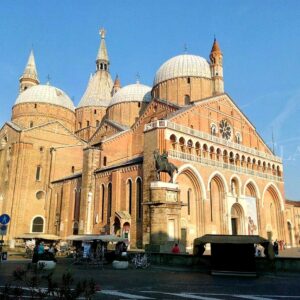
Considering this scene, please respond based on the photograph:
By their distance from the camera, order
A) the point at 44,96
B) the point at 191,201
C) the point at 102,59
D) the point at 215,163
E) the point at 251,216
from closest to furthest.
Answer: the point at 191,201
the point at 215,163
the point at 251,216
the point at 44,96
the point at 102,59

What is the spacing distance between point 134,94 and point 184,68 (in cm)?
810

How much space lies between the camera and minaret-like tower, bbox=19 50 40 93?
59562 millimetres

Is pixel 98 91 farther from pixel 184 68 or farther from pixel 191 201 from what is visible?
pixel 191 201

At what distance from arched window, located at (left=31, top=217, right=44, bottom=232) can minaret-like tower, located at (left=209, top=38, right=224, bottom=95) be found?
25392 millimetres

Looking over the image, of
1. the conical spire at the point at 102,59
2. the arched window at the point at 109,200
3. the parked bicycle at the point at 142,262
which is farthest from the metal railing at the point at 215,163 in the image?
the conical spire at the point at 102,59

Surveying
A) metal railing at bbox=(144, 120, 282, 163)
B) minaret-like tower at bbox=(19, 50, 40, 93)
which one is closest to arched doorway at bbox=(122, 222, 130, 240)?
metal railing at bbox=(144, 120, 282, 163)

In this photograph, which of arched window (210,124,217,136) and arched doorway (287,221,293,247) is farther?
arched doorway (287,221,293,247)

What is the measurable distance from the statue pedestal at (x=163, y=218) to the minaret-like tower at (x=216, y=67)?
1021 inches

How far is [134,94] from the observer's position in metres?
46.8

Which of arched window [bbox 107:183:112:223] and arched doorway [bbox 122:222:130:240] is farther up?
arched window [bbox 107:183:112:223]

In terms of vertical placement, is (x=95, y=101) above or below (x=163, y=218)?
above

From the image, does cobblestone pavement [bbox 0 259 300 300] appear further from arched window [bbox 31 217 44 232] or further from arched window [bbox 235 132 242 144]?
arched window [bbox 31 217 44 232]

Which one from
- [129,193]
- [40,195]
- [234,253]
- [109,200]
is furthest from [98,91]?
[234,253]

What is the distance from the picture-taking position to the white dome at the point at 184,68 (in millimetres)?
42062
